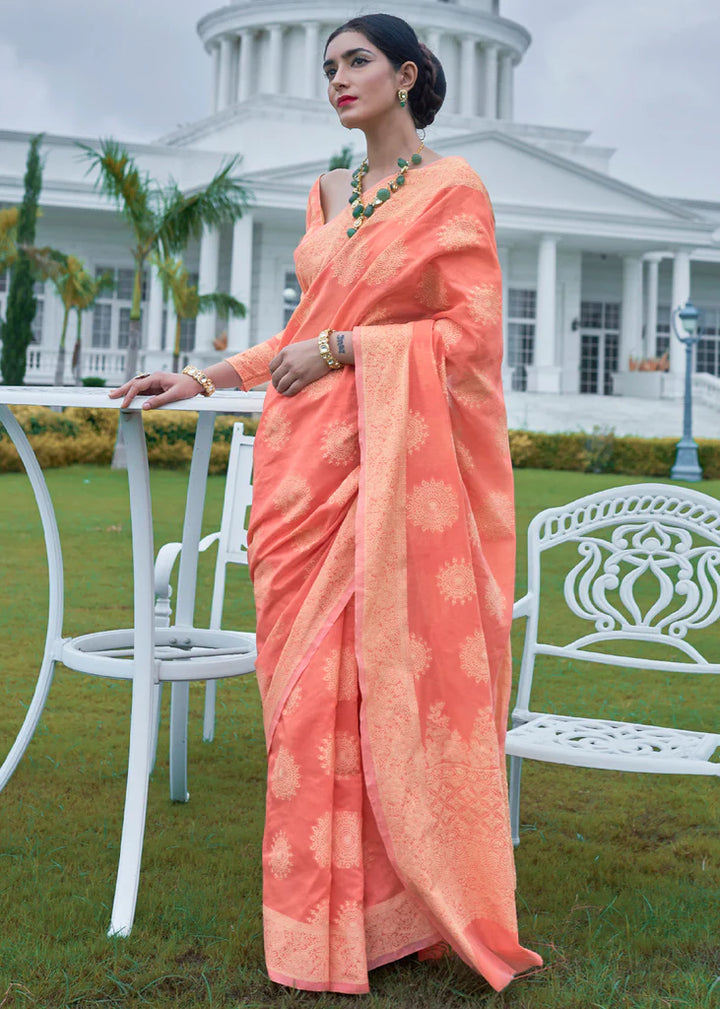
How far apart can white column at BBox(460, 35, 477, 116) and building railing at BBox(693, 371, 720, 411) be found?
14.9 m

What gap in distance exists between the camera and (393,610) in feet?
7.20

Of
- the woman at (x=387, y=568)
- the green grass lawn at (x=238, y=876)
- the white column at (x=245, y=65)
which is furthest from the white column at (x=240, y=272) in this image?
the woman at (x=387, y=568)

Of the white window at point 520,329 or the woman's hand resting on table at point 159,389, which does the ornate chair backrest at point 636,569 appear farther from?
the white window at point 520,329

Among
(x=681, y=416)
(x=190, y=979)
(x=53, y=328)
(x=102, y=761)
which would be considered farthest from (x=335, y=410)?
(x=53, y=328)

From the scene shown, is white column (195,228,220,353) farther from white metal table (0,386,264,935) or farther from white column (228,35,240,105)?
white metal table (0,386,264,935)

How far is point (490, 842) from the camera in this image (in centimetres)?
216

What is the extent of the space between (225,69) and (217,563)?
116 feet

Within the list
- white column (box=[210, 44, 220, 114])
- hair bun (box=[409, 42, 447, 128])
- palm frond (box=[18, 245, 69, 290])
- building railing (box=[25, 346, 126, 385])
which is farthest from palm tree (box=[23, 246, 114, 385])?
white column (box=[210, 44, 220, 114])

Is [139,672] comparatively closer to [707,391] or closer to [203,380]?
[203,380]

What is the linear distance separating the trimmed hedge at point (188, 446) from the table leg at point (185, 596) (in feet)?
31.4

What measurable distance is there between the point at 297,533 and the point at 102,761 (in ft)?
5.77

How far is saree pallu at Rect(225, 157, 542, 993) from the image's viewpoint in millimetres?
2129

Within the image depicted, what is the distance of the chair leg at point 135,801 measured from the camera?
95.0 inches

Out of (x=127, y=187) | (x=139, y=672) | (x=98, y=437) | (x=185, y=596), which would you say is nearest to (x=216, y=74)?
(x=98, y=437)
